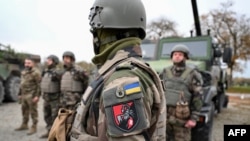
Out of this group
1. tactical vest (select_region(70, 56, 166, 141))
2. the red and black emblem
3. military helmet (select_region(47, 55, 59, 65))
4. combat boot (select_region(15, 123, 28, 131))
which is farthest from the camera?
combat boot (select_region(15, 123, 28, 131))

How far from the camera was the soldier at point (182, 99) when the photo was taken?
12.5 ft

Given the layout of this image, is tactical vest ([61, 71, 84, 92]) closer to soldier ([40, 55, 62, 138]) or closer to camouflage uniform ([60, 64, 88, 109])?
camouflage uniform ([60, 64, 88, 109])

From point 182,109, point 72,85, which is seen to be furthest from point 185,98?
point 72,85

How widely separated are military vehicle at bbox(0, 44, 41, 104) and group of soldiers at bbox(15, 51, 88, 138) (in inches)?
161

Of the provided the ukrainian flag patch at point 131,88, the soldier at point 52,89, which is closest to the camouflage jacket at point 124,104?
the ukrainian flag patch at point 131,88

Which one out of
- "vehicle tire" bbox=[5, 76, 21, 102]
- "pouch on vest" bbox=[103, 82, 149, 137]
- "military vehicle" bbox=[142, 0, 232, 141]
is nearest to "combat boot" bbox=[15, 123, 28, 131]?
"military vehicle" bbox=[142, 0, 232, 141]

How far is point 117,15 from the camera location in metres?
1.55

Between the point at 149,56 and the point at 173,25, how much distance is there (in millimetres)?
22040

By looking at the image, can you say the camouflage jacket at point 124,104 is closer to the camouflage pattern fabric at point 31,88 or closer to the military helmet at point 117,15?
the military helmet at point 117,15

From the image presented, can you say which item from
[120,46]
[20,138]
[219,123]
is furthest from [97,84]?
[219,123]

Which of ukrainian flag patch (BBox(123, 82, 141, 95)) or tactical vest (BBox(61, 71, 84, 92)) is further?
tactical vest (BBox(61, 71, 84, 92))

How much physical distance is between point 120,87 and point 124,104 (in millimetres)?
73

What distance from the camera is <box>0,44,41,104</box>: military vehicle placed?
10.3 metres

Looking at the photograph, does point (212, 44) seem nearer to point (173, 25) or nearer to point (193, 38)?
point (193, 38)
